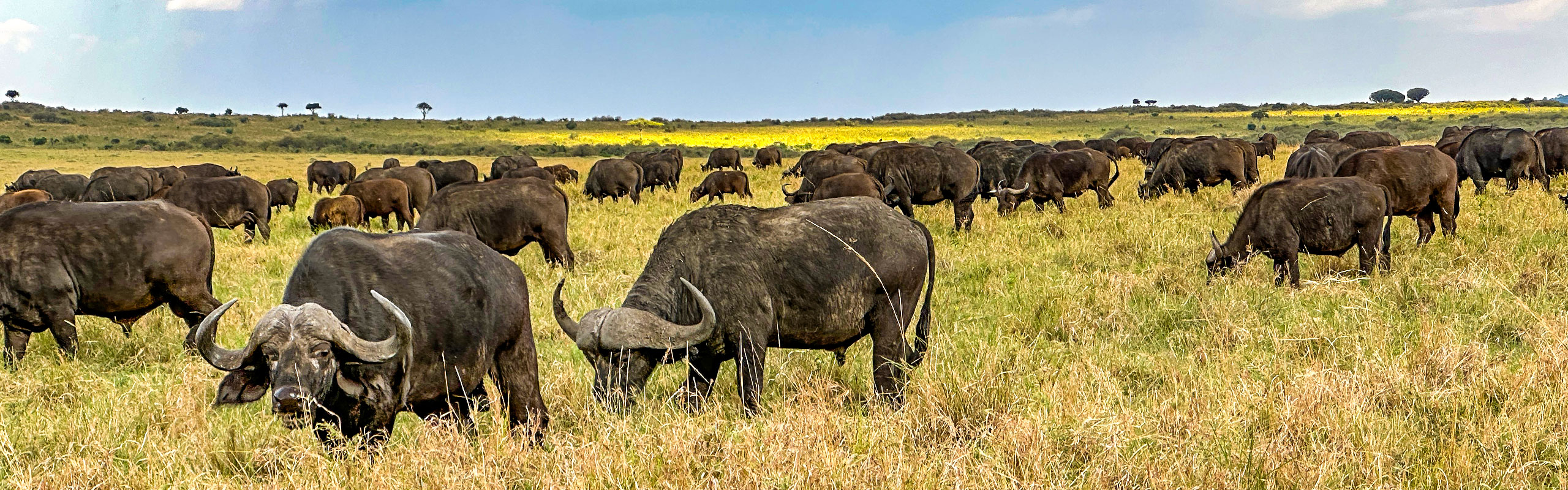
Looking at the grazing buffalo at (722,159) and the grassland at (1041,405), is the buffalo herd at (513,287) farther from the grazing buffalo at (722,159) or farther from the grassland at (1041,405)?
the grazing buffalo at (722,159)

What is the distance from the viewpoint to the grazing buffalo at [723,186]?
23984 mm

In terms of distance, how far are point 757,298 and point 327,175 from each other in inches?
1244

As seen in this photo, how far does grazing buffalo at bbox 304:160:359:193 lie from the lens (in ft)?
105

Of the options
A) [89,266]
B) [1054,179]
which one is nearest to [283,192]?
[89,266]

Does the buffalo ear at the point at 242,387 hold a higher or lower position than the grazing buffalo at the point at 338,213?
higher

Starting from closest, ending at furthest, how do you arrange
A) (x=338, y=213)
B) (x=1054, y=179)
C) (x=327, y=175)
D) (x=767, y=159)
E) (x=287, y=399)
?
(x=287, y=399) → (x=338, y=213) → (x=1054, y=179) → (x=327, y=175) → (x=767, y=159)

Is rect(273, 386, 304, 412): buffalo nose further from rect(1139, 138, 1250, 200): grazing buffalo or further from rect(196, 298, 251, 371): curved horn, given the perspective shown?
rect(1139, 138, 1250, 200): grazing buffalo

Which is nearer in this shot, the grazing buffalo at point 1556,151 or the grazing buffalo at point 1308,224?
the grazing buffalo at point 1308,224

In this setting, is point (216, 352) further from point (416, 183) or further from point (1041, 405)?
point (416, 183)

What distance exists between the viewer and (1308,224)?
8430 mm

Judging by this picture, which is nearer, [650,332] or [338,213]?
[650,332]

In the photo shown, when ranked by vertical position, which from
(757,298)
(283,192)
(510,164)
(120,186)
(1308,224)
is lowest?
(510,164)

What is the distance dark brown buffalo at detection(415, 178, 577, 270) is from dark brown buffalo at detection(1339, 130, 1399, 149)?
→ 20.7 meters

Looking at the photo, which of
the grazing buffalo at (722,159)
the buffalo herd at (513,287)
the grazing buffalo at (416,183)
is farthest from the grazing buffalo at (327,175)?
the buffalo herd at (513,287)
